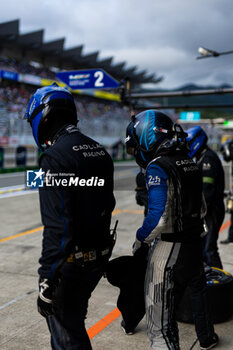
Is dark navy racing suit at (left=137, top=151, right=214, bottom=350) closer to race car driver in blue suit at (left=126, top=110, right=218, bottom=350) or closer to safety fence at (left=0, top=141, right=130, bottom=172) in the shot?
race car driver in blue suit at (left=126, top=110, right=218, bottom=350)

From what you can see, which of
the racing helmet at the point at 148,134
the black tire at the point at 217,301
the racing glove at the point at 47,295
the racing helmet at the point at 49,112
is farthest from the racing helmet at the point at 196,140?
the racing glove at the point at 47,295

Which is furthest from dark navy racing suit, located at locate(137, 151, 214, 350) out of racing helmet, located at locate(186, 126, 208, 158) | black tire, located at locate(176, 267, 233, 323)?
racing helmet, located at locate(186, 126, 208, 158)

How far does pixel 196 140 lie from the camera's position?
14.1ft

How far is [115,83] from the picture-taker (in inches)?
384

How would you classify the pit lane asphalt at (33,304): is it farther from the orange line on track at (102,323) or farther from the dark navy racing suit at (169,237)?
the dark navy racing suit at (169,237)

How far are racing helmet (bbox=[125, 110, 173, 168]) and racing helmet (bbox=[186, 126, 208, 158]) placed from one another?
170 cm

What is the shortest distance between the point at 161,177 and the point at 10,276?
128 inches

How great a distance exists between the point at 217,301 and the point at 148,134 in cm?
180

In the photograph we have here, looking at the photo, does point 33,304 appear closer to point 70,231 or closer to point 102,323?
point 102,323

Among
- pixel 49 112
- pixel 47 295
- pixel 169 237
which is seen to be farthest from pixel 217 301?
pixel 49 112

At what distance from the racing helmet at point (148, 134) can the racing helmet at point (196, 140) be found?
170 cm

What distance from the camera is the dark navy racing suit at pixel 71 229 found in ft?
6.20

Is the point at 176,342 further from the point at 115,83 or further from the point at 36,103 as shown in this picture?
the point at 115,83

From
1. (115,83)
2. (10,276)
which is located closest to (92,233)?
(10,276)
